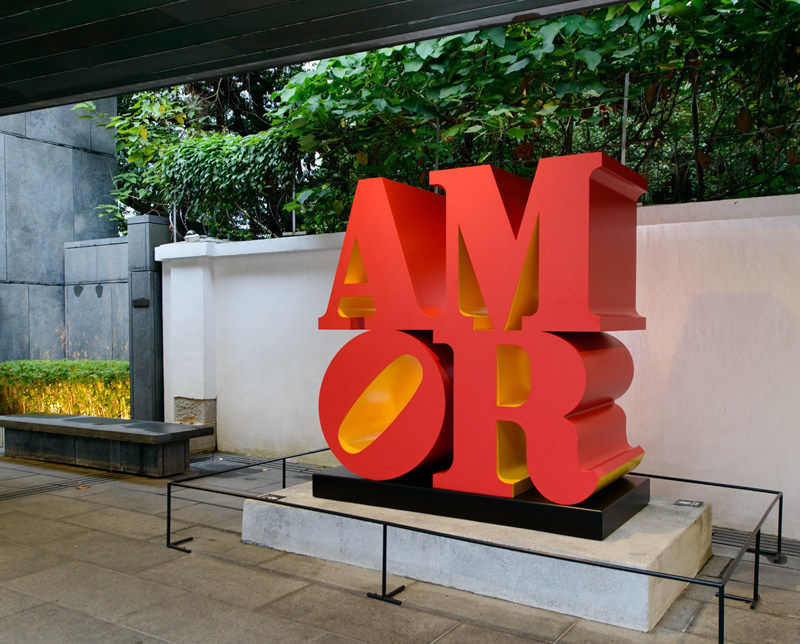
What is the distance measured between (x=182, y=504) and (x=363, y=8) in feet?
18.7

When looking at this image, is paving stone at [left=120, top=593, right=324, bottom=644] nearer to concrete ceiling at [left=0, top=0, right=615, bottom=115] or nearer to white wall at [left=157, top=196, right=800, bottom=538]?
white wall at [left=157, top=196, right=800, bottom=538]

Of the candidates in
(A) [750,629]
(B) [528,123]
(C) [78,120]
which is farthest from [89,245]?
(A) [750,629]

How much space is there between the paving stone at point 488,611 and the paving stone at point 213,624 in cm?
91

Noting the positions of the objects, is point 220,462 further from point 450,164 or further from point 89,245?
point 89,245

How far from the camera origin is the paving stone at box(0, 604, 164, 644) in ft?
15.1

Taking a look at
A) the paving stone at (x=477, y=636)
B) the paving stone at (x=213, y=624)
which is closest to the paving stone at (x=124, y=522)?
the paving stone at (x=213, y=624)

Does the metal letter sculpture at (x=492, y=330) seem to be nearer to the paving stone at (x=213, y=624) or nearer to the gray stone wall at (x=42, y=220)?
the paving stone at (x=213, y=624)

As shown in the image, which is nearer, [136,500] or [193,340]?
[136,500]

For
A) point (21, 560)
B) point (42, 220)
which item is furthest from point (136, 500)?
point (42, 220)

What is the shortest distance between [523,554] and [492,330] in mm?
1748

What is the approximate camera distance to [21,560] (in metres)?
6.20

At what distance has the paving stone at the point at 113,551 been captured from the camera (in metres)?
6.11

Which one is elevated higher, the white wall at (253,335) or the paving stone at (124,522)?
the white wall at (253,335)

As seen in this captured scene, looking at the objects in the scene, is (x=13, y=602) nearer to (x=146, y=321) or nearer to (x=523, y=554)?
(x=523, y=554)
